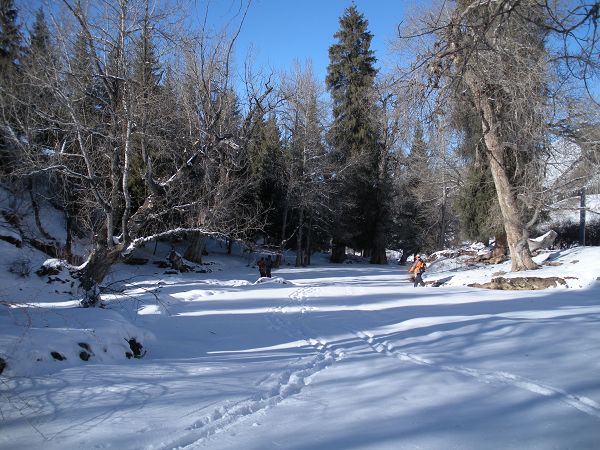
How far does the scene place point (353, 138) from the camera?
35531 mm


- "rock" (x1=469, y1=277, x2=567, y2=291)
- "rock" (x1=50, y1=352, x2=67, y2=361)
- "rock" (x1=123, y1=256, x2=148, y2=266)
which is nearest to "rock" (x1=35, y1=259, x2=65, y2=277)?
"rock" (x1=50, y1=352, x2=67, y2=361)

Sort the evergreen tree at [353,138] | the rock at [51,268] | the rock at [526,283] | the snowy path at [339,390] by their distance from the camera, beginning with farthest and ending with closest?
the evergreen tree at [353,138] → the rock at [51,268] → the rock at [526,283] → the snowy path at [339,390]

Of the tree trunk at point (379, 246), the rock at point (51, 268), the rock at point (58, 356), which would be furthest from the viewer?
the tree trunk at point (379, 246)

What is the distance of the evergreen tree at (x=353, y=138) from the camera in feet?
112

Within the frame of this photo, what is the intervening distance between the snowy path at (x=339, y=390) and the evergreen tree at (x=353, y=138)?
25.5m

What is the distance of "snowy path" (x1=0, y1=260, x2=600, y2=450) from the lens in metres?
3.45

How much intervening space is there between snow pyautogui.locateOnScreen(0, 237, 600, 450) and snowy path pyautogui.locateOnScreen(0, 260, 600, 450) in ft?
0.06

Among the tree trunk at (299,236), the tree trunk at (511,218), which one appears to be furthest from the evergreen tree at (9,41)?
the tree trunk at (299,236)

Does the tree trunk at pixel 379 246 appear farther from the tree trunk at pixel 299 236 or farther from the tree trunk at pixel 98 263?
the tree trunk at pixel 98 263

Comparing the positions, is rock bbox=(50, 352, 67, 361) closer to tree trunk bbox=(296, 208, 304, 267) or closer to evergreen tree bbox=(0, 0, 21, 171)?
evergreen tree bbox=(0, 0, 21, 171)

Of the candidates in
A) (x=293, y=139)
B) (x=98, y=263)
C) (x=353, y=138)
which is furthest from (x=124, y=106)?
(x=353, y=138)

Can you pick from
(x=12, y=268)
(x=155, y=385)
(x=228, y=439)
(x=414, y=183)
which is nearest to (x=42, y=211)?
(x=12, y=268)

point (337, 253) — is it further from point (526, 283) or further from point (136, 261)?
point (526, 283)

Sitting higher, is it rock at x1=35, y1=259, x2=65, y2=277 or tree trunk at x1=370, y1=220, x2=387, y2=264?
tree trunk at x1=370, y1=220, x2=387, y2=264
